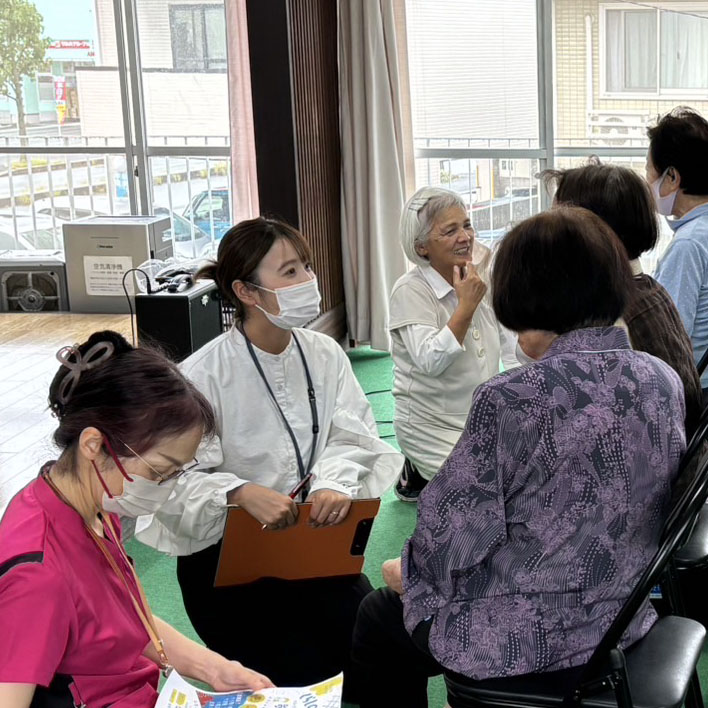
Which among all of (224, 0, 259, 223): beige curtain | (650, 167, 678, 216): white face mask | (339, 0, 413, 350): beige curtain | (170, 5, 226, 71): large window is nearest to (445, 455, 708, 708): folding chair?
(650, 167, 678, 216): white face mask

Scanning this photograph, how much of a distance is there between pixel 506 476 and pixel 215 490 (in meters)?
0.84

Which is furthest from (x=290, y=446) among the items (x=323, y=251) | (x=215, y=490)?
(x=323, y=251)

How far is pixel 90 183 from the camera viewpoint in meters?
6.88

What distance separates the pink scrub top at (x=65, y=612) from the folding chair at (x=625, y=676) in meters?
0.50

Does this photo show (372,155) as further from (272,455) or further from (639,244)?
(272,455)

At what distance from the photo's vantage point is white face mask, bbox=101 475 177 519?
1.48 m

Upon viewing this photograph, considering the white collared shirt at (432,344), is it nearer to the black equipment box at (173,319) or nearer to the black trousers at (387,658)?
the black equipment box at (173,319)

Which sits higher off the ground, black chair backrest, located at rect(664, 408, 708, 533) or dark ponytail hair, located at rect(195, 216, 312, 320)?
dark ponytail hair, located at rect(195, 216, 312, 320)

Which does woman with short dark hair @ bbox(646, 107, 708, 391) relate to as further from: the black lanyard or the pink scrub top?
the pink scrub top

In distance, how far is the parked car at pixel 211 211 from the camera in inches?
263

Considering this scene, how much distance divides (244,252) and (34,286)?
4727 mm

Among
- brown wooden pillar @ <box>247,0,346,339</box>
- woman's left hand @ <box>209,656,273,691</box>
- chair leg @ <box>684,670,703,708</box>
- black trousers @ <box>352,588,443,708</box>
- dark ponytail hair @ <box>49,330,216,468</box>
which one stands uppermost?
brown wooden pillar @ <box>247,0,346,339</box>

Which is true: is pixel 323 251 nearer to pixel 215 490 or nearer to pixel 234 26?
pixel 234 26

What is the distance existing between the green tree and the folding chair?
20.5 ft
